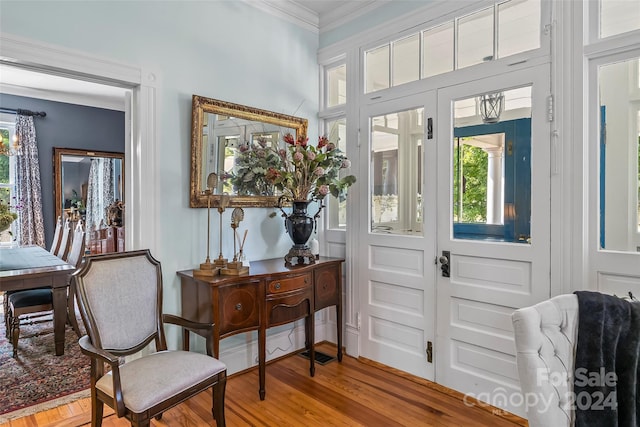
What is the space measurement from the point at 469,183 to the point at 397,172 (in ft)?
1.92

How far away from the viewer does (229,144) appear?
2879 millimetres

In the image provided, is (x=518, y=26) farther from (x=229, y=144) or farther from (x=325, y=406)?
(x=325, y=406)

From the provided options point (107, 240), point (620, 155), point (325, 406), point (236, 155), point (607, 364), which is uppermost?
point (236, 155)

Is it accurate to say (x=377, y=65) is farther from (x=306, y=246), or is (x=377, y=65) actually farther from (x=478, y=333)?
(x=478, y=333)

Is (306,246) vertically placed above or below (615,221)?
below

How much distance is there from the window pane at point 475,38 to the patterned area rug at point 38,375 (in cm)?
346

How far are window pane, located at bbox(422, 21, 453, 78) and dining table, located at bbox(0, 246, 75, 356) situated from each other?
3325 millimetres

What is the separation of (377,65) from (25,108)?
5222mm

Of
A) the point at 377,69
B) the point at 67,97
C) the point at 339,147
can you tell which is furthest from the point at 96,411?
the point at 67,97

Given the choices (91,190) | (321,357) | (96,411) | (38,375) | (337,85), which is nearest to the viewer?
(96,411)

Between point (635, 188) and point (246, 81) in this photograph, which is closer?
point (635, 188)

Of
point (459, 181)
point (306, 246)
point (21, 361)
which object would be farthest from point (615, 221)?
point (21, 361)

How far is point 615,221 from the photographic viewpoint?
2047 millimetres

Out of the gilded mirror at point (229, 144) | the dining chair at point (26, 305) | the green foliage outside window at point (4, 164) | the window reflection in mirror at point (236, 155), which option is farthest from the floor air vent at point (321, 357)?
the green foliage outside window at point (4, 164)
